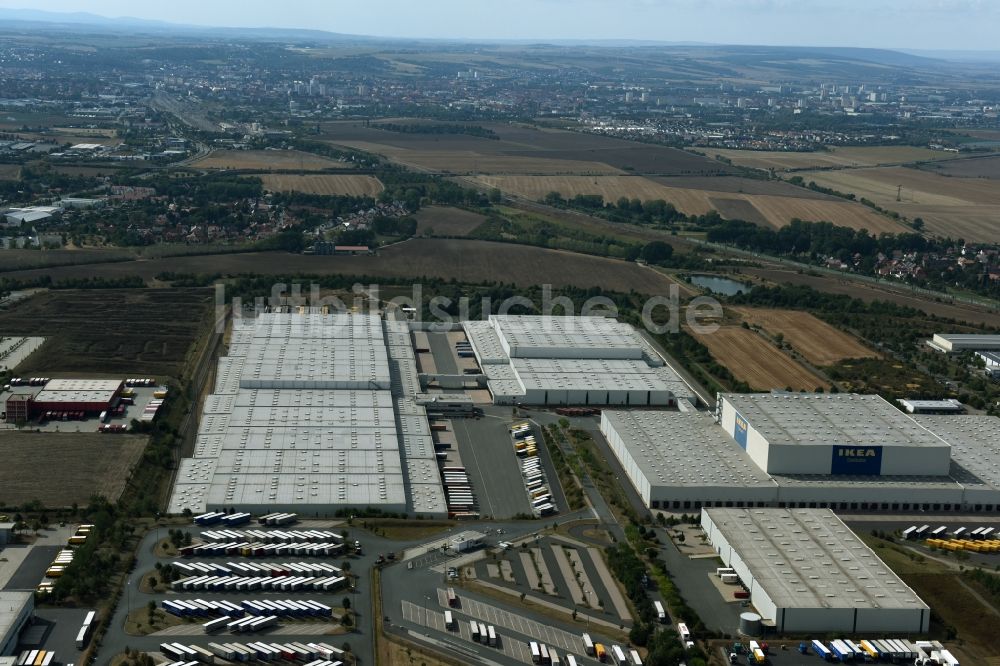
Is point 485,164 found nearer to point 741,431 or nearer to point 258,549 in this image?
point 741,431

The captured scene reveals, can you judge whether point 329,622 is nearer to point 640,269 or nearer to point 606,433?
point 606,433

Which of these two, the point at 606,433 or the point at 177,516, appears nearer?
the point at 177,516

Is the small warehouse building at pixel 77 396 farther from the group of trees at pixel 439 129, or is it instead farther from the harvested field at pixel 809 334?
the group of trees at pixel 439 129

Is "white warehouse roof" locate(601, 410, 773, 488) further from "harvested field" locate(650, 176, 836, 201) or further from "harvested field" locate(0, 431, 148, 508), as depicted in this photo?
"harvested field" locate(650, 176, 836, 201)

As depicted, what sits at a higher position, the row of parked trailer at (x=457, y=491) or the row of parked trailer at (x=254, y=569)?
the row of parked trailer at (x=254, y=569)

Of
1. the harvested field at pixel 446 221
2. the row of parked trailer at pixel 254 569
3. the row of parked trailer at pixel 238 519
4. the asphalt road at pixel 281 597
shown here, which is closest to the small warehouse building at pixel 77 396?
the row of parked trailer at pixel 238 519

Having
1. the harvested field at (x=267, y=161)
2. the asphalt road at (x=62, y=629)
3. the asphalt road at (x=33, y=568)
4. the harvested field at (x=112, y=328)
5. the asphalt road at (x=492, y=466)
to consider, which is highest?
the harvested field at (x=267, y=161)

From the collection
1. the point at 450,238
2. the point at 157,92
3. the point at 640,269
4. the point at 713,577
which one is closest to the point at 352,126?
the point at 157,92
